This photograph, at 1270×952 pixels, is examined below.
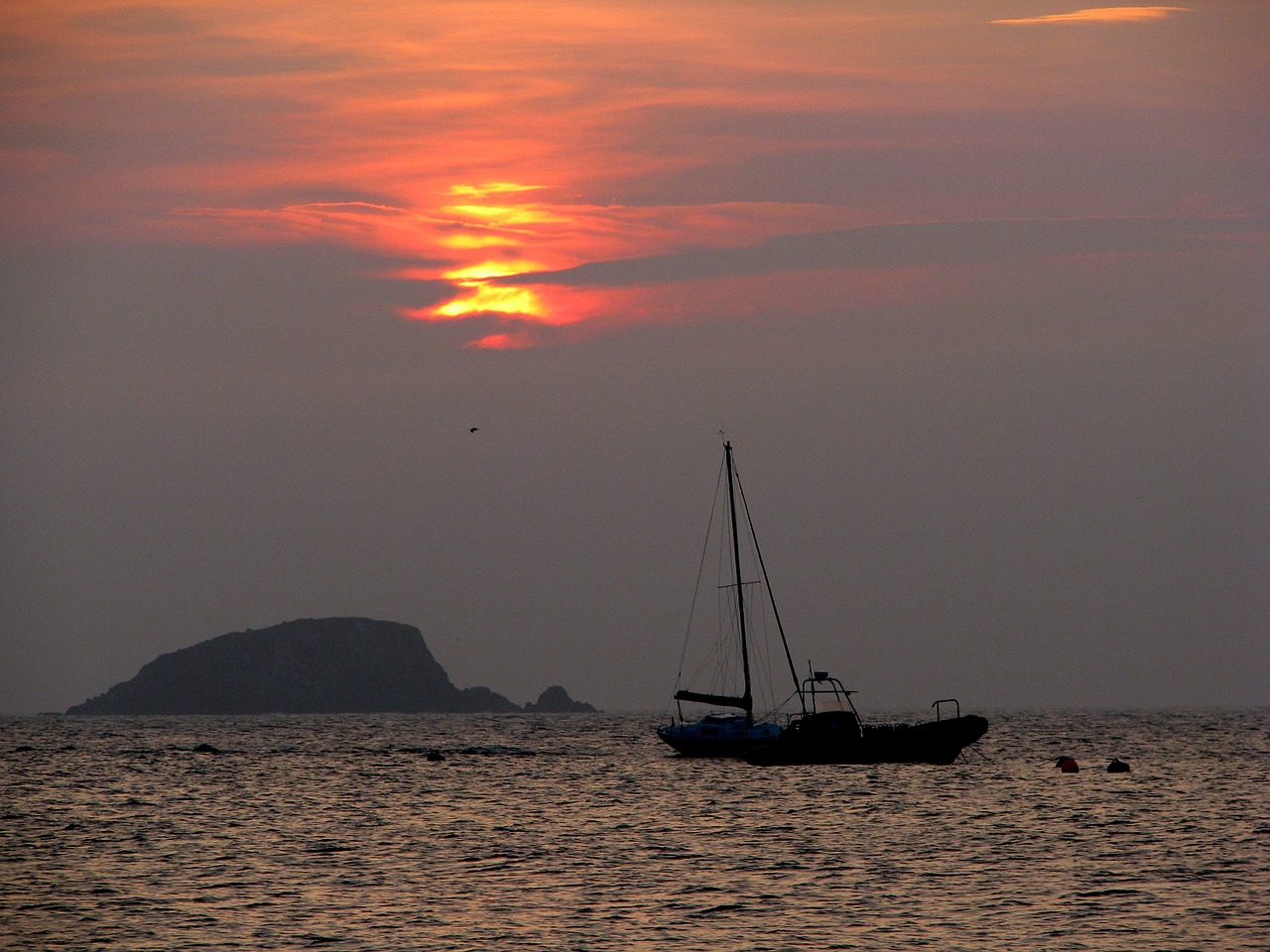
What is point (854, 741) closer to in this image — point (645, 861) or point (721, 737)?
point (721, 737)

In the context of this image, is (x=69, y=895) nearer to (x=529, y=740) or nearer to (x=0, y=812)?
(x=0, y=812)

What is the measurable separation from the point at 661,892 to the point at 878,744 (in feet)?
174

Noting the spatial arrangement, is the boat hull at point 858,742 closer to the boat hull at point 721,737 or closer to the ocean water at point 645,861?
the ocean water at point 645,861

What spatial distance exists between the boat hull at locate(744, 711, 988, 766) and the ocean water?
1693mm

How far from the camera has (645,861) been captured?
55219 millimetres

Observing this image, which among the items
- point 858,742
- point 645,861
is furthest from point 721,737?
point 645,861

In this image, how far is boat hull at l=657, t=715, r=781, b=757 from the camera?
111 meters

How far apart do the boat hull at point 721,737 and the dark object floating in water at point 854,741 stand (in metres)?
8.64

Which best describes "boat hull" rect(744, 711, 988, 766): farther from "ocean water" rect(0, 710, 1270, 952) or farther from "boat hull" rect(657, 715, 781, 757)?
"boat hull" rect(657, 715, 781, 757)

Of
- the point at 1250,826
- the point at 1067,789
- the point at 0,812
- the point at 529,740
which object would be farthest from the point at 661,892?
the point at 529,740

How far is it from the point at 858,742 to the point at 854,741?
13.7 inches

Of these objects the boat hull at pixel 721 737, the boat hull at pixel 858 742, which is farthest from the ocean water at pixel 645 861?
the boat hull at pixel 721 737

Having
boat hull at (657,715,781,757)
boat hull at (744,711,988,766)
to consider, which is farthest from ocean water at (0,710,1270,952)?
boat hull at (657,715,781,757)

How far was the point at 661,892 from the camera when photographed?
47438 millimetres
